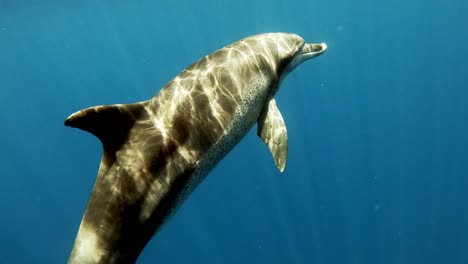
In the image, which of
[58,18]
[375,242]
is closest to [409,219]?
[375,242]

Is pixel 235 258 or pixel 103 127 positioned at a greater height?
pixel 103 127

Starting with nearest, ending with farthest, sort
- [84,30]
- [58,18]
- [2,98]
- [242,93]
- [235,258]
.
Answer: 1. [242,93]
2. [235,258]
3. [58,18]
4. [84,30]
5. [2,98]

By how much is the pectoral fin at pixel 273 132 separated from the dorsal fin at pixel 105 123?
7.92ft

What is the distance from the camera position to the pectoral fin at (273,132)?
6.21m

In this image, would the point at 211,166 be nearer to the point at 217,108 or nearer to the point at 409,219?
the point at 217,108

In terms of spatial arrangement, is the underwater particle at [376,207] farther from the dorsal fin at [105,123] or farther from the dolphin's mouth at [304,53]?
the dorsal fin at [105,123]

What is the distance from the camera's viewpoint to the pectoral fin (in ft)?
20.4

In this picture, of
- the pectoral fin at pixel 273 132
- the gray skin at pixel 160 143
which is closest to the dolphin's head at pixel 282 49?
the gray skin at pixel 160 143

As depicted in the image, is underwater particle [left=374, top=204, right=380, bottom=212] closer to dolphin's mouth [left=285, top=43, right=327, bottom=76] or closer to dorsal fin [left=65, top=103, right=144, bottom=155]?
dolphin's mouth [left=285, top=43, right=327, bottom=76]

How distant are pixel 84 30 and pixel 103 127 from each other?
1650 inches

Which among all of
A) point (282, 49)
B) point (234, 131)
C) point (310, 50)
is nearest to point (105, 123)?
point (234, 131)

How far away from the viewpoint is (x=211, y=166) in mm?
5230

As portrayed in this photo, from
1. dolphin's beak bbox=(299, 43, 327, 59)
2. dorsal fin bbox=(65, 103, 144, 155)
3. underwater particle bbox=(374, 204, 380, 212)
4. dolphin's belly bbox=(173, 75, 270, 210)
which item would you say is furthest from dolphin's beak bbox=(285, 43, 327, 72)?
underwater particle bbox=(374, 204, 380, 212)

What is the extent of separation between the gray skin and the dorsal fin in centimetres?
1
